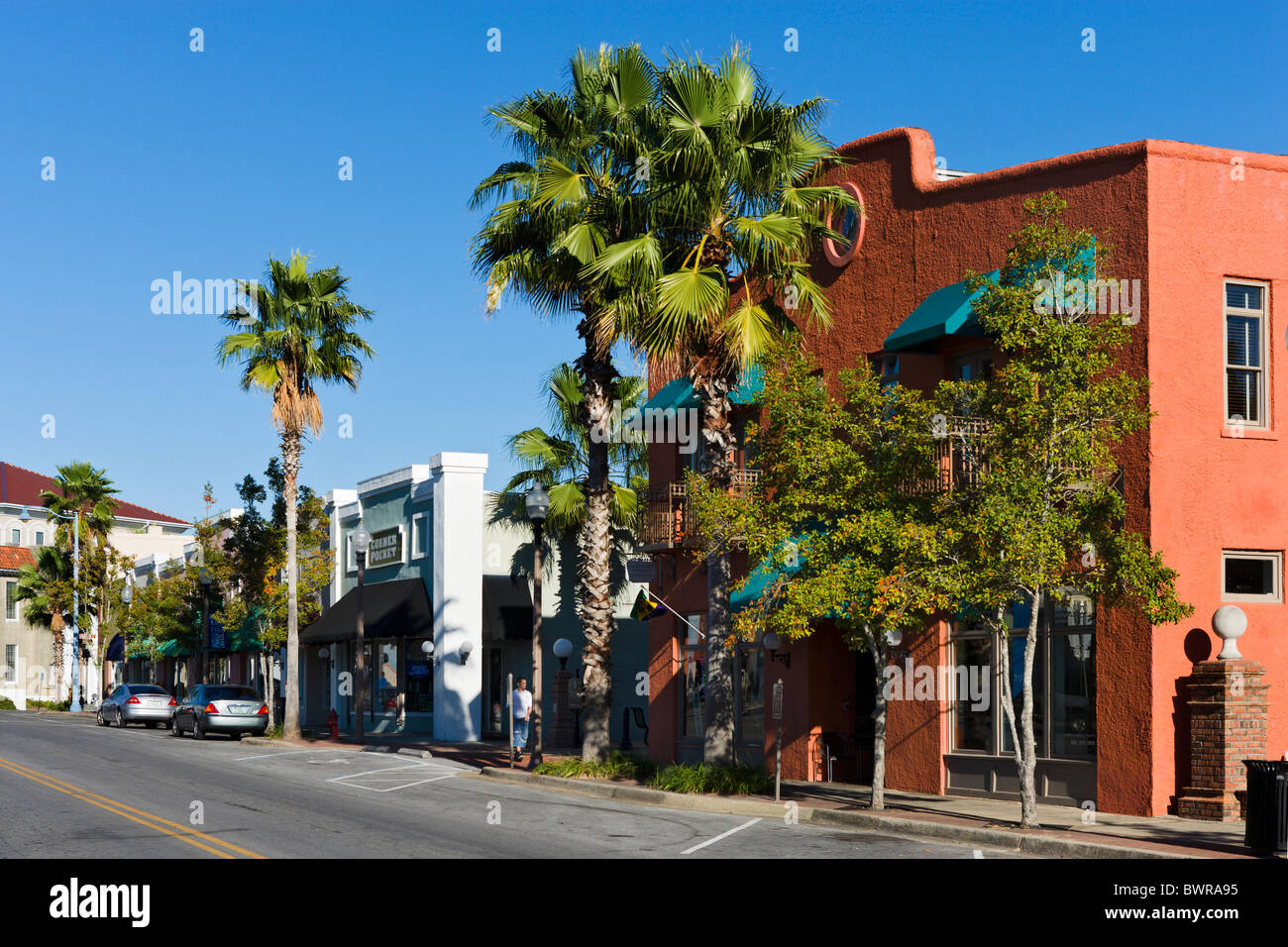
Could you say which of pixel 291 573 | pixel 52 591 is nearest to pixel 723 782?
pixel 291 573

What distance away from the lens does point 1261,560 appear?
18234 millimetres

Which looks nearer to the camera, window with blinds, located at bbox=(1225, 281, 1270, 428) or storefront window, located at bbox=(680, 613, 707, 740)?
window with blinds, located at bbox=(1225, 281, 1270, 428)

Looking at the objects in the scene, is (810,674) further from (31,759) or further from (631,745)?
(31,759)

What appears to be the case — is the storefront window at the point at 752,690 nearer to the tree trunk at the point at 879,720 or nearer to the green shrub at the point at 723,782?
the green shrub at the point at 723,782

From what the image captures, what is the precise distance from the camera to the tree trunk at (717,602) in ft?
67.6

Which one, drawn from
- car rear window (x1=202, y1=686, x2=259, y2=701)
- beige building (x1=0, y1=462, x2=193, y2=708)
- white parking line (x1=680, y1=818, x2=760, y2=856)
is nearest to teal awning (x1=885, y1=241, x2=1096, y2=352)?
white parking line (x1=680, y1=818, x2=760, y2=856)

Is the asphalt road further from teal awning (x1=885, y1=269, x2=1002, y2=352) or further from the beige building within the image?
the beige building

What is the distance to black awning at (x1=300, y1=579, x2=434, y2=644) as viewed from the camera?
123ft

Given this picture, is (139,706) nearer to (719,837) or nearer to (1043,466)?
(719,837)

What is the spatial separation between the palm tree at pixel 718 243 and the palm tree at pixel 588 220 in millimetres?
856

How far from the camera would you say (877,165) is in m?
22.5

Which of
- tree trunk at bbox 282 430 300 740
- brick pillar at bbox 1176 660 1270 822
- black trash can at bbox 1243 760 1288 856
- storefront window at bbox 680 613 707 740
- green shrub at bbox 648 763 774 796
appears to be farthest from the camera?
tree trunk at bbox 282 430 300 740

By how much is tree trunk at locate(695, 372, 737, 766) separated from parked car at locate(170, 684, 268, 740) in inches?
770
